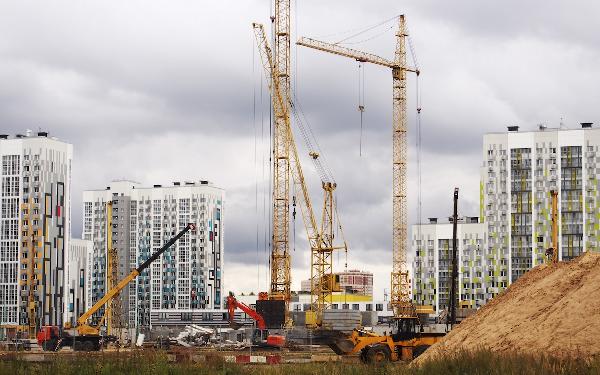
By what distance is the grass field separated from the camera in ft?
106

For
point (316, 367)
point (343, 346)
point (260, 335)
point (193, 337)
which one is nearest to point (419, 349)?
point (343, 346)

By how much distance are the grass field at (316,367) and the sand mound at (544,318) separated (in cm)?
385

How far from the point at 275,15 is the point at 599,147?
82.6m

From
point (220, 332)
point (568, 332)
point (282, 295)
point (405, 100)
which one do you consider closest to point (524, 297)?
point (568, 332)

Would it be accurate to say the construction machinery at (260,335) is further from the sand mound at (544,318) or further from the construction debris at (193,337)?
the sand mound at (544,318)

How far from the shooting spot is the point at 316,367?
39.5 metres

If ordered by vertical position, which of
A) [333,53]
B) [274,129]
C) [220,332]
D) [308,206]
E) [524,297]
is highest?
[333,53]

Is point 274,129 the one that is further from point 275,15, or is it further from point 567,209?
point 567,209

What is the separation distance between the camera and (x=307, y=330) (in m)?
119

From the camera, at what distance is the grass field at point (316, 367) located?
32406mm

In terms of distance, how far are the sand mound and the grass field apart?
12.6ft

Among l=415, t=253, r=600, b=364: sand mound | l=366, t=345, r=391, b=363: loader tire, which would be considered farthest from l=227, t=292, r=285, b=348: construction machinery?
l=415, t=253, r=600, b=364: sand mound

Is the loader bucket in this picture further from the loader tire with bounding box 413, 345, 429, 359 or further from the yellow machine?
the loader tire with bounding box 413, 345, 429, 359

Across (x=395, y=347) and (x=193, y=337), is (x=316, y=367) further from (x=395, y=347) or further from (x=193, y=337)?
(x=193, y=337)
